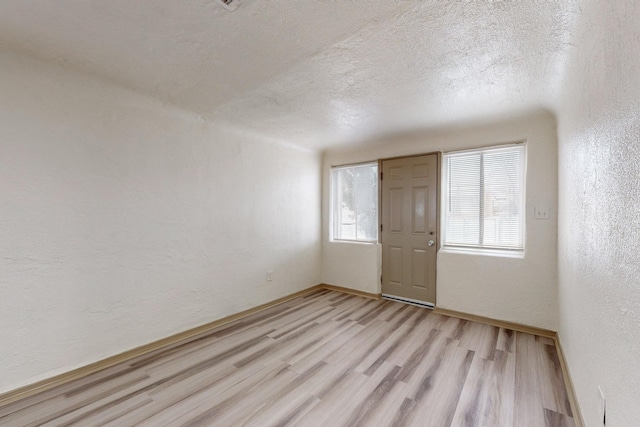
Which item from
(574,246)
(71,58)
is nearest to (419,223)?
(574,246)

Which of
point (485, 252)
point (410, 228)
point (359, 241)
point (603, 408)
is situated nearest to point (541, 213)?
point (485, 252)

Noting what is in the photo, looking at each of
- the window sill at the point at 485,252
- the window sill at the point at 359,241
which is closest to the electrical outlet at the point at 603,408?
the window sill at the point at 485,252

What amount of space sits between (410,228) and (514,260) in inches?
49.0

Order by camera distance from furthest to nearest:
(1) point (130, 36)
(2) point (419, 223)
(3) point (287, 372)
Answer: (2) point (419, 223)
(3) point (287, 372)
(1) point (130, 36)

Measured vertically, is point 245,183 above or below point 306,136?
below

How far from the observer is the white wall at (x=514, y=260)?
277 cm

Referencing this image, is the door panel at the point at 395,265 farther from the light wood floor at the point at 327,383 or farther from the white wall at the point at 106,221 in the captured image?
the white wall at the point at 106,221

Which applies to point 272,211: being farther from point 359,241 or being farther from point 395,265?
point 395,265

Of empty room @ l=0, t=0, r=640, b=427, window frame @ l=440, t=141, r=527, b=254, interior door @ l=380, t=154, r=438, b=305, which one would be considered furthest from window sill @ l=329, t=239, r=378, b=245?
window frame @ l=440, t=141, r=527, b=254

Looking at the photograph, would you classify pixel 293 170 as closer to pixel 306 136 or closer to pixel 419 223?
pixel 306 136

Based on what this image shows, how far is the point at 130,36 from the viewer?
1666mm

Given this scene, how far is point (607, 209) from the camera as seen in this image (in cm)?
112

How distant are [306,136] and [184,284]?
2398mm

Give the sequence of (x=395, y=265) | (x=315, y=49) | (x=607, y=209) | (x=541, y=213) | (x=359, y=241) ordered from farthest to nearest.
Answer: (x=359, y=241) → (x=395, y=265) → (x=541, y=213) → (x=315, y=49) → (x=607, y=209)
